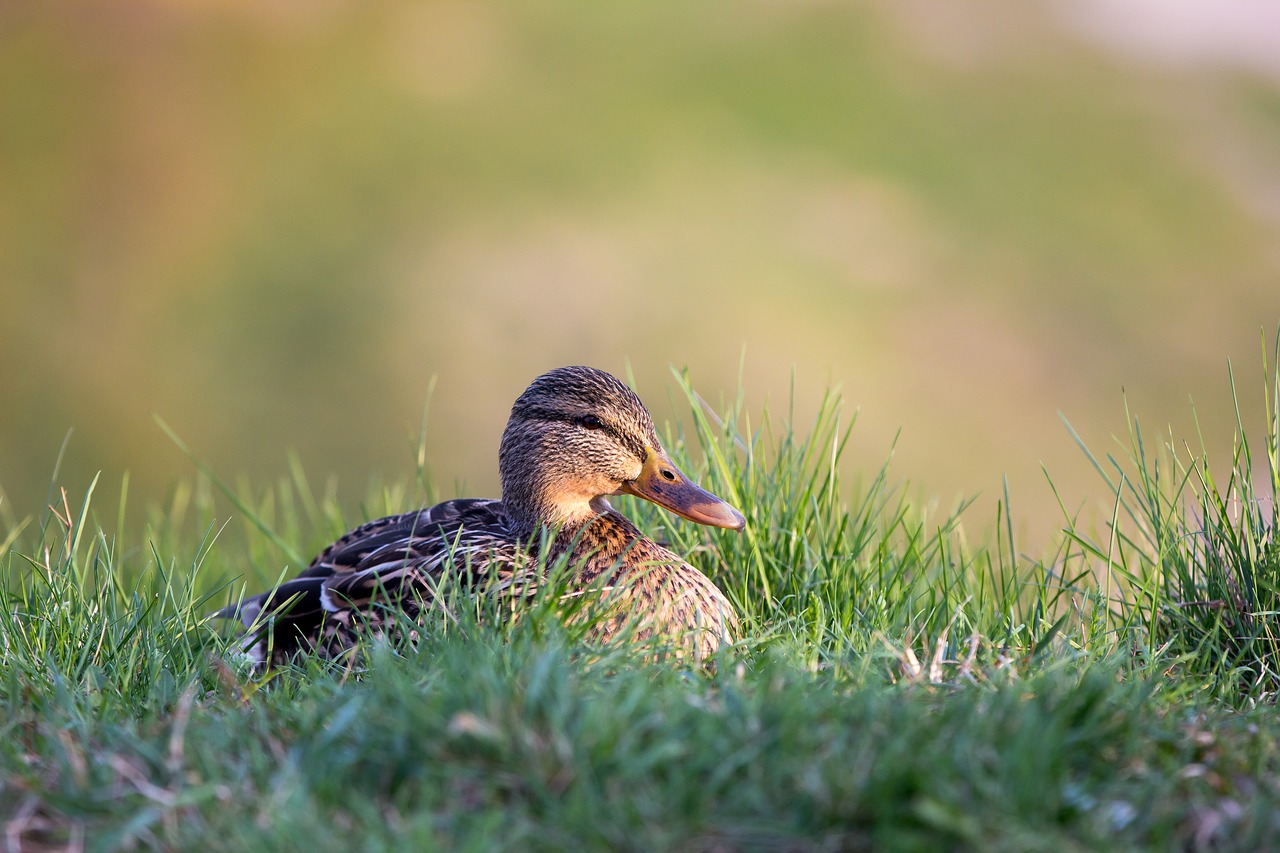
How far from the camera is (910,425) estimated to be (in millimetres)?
8641

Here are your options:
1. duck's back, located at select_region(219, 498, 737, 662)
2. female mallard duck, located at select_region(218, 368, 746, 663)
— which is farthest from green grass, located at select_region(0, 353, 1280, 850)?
female mallard duck, located at select_region(218, 368, 746, 663)

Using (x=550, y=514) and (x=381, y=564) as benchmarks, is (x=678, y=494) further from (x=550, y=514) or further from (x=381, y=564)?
(x=381, y=564)

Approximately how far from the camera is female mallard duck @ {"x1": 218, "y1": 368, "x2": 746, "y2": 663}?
3.56m

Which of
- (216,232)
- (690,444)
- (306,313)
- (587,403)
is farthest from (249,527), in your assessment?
(216,232)

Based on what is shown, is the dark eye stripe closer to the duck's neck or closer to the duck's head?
the duck's head

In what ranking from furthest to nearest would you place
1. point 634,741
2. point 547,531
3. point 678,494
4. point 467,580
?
point 547,531 → point 678,494 → point 467,580 → point 634,741

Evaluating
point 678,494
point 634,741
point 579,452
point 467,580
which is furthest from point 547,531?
point 634,741

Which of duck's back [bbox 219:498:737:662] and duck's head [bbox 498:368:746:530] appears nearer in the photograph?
duck's back [bbox 219:498:737:662]

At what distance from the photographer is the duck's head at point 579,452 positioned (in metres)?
3.88

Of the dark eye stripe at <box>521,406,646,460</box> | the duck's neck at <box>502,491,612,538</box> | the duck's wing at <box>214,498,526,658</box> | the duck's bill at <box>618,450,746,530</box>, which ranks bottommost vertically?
the duck's wing at <box>214,498,526,658</box>

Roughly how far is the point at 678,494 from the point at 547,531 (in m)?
0.43

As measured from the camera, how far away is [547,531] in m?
3.86

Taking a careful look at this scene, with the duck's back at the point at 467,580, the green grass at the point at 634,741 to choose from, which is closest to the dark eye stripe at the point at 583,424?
the duck's back at the point at 467,580

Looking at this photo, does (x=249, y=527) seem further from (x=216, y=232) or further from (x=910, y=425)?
(x=216, y=232)
